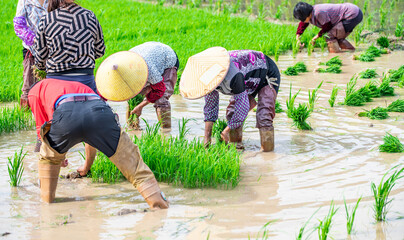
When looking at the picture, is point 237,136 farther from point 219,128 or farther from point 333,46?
point 333,46

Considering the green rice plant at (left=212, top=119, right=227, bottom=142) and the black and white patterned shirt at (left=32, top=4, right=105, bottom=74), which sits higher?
the black and white patterned shirt at (left=32, top=4, right=105, bottom=74)

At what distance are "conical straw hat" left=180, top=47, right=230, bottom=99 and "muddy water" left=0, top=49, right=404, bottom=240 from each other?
0.77m

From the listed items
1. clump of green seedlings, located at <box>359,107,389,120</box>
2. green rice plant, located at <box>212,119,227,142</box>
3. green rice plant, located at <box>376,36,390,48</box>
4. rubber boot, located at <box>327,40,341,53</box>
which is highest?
green rice plant, located at <box>376,36,390,48</box>

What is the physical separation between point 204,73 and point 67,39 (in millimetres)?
1148

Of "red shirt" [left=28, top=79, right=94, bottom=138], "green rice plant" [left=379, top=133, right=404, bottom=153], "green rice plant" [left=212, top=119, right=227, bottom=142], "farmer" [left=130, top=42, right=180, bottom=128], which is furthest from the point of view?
"green rice plant" [left=212, top=119, right=227, bottom=142]

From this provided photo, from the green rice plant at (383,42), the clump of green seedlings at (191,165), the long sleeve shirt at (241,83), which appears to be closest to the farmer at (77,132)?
the clump of green seedlings at (191,165)

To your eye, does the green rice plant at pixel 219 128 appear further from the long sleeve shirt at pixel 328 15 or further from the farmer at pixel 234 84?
the long sleeve shirt at pixel 328 15

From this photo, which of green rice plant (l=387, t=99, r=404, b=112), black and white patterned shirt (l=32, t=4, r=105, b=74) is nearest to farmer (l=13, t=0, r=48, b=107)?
black and white patterned shirt (l=32, t=4, r=105, b=74)

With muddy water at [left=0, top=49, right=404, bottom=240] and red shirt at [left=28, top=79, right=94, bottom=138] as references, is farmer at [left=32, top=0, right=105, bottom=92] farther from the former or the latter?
muddy water at [left=0, top=49, right=404, bottom=240]

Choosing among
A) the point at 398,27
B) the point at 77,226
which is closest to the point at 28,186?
the point at 77,226

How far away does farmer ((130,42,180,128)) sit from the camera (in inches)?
199

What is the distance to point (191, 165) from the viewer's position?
416 centimetres

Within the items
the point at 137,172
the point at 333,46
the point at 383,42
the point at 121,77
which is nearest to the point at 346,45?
the point at 333,46

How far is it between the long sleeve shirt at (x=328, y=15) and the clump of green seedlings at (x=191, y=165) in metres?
5.65
